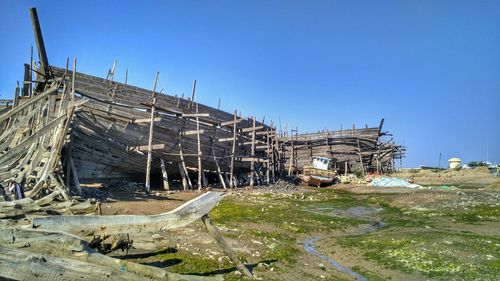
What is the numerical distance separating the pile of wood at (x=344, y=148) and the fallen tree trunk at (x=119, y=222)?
4143cm

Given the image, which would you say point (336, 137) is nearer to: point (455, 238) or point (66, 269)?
point (455, 238)

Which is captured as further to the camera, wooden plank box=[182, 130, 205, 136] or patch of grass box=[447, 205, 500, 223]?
wooden plank box=[182, 130, 205, 136]

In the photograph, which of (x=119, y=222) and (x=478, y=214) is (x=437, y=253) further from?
(x=119, y=222)

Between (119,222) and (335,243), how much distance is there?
830 centimetres

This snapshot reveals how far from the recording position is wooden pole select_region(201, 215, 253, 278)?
6960 mm

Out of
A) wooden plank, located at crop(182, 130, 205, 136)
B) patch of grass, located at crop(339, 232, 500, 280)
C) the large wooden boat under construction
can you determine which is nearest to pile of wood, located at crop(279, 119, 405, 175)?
the large wooden boat under construction

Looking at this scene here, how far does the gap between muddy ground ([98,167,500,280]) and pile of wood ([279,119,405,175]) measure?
29026 mm

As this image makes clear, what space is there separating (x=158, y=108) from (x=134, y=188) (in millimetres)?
4871

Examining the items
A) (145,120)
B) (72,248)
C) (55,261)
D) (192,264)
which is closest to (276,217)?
(192,264)

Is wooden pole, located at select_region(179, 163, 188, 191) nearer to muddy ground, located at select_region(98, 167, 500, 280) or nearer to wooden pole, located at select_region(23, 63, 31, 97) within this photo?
muddy ground, located at select_region(98, 167, 500, 280)

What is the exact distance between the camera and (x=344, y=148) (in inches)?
1948

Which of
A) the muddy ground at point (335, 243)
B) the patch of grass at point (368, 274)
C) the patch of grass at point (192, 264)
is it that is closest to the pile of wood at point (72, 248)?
the patch of grass at point (192, 264)

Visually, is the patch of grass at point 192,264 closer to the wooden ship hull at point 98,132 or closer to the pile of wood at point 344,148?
the wooden ship hull at point 98,132

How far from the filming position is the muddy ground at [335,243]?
8.41 meters
